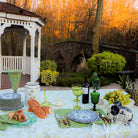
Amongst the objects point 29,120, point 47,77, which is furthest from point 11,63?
point 29,120

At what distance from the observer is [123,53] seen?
10375 millimetres

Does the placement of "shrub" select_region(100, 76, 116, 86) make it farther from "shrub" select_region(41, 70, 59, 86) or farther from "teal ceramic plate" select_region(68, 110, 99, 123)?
"teal ceramic plate" select_region(68, 110, 99, 123)

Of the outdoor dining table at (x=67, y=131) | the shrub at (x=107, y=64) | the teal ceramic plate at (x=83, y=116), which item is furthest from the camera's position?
the shrub at (x=107, y=64)

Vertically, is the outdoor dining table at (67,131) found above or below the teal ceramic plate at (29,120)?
below

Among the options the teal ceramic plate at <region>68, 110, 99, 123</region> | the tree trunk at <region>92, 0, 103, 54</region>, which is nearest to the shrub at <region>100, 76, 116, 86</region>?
the tree trunk at <region>92, 0, 103, 54</region>

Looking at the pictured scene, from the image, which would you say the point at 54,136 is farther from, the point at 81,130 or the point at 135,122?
the point at 135,122

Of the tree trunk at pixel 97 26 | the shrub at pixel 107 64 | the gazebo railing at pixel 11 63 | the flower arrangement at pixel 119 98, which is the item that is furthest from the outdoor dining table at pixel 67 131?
the tree trunk at pixel 97 26

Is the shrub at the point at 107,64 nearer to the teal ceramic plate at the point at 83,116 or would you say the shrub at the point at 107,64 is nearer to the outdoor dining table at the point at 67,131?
the teal ceramic plate at the point at 83,116

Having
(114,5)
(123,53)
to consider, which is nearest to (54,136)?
(123,53)

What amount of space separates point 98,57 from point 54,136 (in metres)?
7.13

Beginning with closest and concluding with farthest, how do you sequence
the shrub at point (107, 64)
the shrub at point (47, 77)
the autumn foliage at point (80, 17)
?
1. the shrub at point (47, 77)
2. the shrub at point (107, 64)
3. the autumn foliage at point (80, 17)

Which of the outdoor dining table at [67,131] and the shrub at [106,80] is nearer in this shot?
the outdoor dining table at [67,131]

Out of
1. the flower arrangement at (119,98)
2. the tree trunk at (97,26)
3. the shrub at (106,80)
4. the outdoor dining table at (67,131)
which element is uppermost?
the tree trunk at (97,26)

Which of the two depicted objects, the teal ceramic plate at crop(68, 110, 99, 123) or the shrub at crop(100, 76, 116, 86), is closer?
the teal ceramic plate at crop(68, 110, 99, 123)
